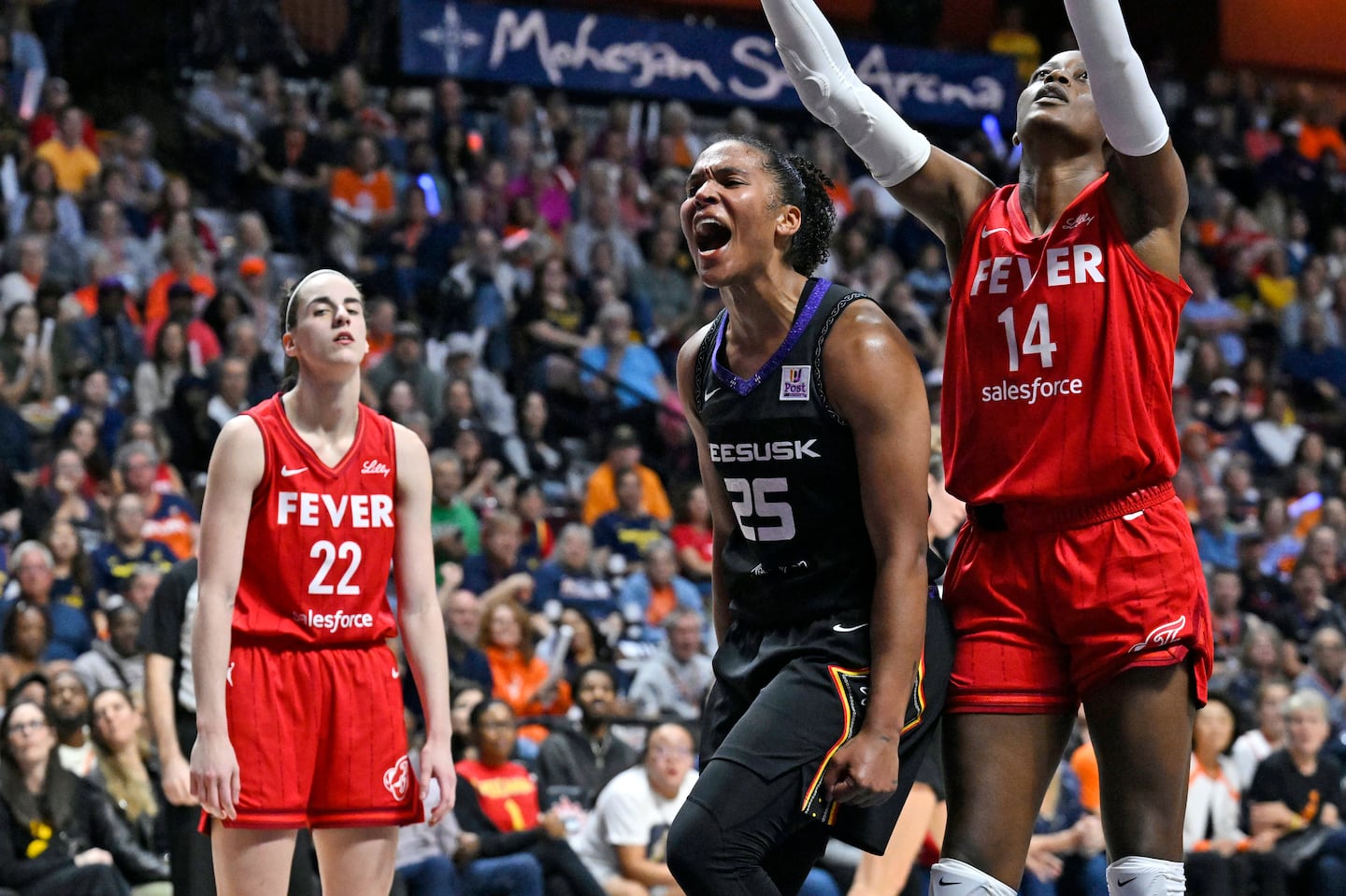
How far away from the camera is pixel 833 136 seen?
16484 millimetres

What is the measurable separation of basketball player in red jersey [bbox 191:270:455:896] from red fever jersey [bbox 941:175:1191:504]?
63.6 inches

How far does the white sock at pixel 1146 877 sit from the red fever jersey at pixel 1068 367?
0.77m

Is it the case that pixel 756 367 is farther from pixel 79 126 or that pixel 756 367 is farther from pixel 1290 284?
pixel 1290 284

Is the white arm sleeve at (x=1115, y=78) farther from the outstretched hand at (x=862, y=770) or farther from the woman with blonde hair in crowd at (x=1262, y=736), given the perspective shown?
the woman with blonde hair in crowd at (x=1262, y=736)

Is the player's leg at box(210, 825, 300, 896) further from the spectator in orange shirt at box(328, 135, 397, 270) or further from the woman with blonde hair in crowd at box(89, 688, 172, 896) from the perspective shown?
the spectator in orange shirt at box(328, 135, 397, 270)

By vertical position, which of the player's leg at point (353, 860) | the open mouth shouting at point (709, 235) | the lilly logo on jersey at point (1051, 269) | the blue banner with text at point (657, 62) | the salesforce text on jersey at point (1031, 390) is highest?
the blue banner with text at point (657, 62)

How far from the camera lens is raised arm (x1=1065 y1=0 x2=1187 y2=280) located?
3447 millimetres

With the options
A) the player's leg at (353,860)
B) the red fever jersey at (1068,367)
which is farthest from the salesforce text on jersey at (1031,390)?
the player's leg at (353,860)

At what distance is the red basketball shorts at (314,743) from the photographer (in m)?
4.29

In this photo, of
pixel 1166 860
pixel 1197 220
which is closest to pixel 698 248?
pixel 1166 860

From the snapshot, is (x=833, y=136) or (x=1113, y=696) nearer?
(x=1113, y=696)

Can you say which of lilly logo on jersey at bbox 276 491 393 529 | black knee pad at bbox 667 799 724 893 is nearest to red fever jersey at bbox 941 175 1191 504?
black knee pad at bbox 667 799 724 893

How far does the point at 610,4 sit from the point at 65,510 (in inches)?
410

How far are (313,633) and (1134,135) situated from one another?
7.80 ft
